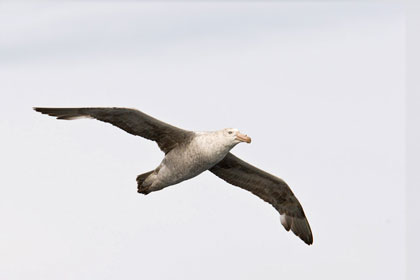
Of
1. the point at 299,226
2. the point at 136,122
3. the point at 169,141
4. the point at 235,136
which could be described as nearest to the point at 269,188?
the point at 299,226

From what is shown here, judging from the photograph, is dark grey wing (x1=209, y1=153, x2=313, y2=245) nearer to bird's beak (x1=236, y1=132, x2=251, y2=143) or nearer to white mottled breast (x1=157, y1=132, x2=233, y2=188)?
white mottled breast (x1=157, y1=132, x2=233, y2=188)

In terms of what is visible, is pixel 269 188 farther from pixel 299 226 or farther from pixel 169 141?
pixel 169 141

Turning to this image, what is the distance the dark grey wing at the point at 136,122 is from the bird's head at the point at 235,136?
1.01 metres

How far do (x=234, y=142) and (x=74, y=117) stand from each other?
372 cm

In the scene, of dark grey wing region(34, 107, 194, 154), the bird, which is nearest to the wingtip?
the bird

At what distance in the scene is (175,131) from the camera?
21.8 m

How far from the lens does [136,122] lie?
851 inches

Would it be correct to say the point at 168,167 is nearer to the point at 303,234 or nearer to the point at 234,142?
the point at 234,142

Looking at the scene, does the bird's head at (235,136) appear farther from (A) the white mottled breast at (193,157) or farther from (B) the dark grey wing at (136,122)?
(B) the dark grey wing at (136,122)

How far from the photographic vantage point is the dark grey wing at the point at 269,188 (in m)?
23.9

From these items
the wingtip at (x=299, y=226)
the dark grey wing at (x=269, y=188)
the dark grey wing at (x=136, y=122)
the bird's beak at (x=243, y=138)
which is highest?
the dark grey wing at (x=136, y=122)

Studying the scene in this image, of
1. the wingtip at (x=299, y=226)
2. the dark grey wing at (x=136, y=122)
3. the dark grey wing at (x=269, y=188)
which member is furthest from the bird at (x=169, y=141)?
the wingtip at (x=299, y=226)

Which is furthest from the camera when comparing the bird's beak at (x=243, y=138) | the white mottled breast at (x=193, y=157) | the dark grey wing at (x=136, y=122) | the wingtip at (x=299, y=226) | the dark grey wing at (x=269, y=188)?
the wingtip at (x=299, y=226)

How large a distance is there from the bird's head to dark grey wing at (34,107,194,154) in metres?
1.01
